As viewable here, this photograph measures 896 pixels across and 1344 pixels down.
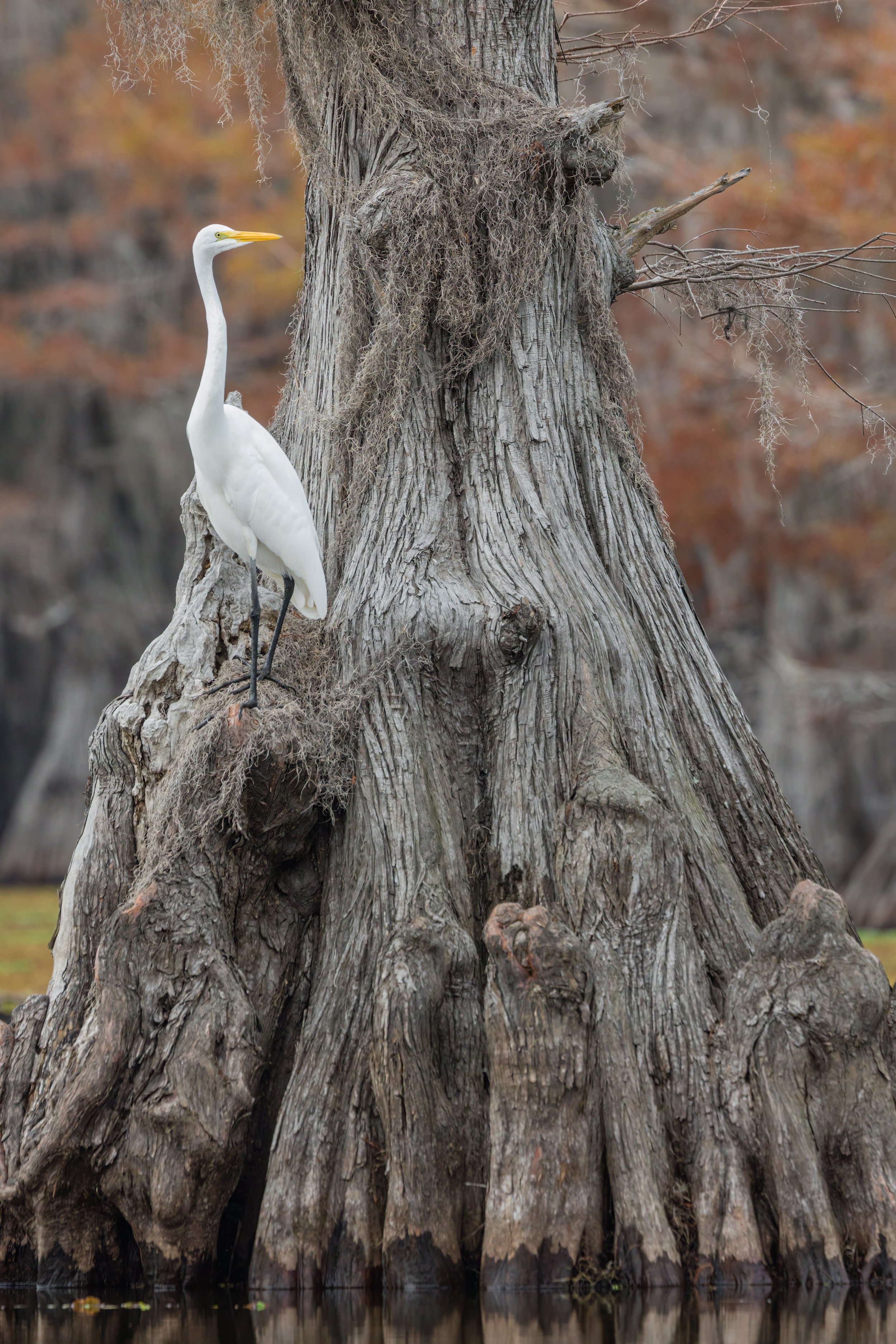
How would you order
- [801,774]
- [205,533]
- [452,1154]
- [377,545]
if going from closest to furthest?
[452,1154], [377,545], [205,533], [801,774]

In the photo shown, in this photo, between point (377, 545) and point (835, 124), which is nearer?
point (377, 545)

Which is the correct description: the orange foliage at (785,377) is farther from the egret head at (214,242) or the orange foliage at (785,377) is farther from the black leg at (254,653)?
the black leg at (254,653)

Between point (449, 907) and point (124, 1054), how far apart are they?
1156mm

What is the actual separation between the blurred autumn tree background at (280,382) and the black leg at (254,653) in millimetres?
10222

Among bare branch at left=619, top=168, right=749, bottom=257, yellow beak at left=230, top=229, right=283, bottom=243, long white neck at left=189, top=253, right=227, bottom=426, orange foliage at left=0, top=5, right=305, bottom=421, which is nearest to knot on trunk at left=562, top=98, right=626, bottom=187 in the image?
bare branch at left=619, top=168, right=749, bottom=257

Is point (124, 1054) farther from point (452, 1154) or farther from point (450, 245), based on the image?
point (450, 245)

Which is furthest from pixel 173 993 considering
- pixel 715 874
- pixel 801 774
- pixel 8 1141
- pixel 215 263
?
pixel 215 263

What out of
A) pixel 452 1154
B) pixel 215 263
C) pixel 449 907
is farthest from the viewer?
pixel 215 263

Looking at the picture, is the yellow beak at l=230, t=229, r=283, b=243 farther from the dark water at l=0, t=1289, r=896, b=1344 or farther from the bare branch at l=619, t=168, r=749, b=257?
the dark water at l=0, t=1289, r=896, b=1344

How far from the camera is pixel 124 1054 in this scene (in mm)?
4523

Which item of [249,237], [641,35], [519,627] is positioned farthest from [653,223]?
[519,627]

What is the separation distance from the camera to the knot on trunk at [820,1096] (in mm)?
4285

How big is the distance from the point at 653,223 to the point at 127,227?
54.1 ft

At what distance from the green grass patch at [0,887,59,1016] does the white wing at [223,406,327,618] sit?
104 inches
